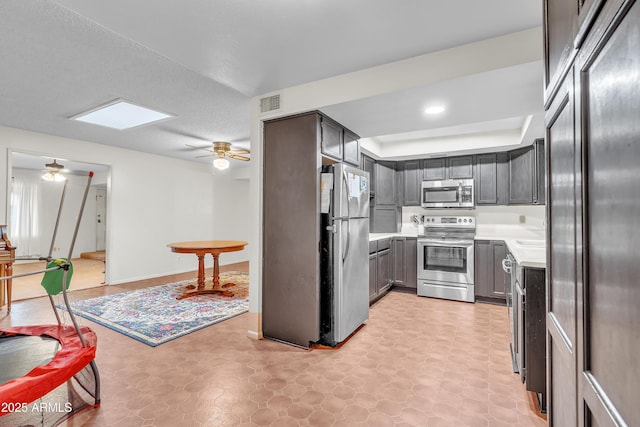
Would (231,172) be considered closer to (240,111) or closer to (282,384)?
(240,111)

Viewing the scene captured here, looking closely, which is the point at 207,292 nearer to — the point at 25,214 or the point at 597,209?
the point at 597,209

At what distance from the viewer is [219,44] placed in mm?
2207

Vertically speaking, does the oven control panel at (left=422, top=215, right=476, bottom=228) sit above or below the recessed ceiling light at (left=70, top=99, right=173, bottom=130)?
below

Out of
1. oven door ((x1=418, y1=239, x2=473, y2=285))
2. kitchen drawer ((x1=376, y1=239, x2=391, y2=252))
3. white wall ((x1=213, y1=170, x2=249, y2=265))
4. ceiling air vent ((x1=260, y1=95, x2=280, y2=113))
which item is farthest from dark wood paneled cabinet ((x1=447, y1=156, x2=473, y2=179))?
white wall ((x1=213, y1=170, x2=249, y2=265))

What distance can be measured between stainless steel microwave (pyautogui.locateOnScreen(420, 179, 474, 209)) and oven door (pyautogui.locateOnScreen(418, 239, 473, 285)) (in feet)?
2.11

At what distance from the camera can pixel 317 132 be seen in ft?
9.49

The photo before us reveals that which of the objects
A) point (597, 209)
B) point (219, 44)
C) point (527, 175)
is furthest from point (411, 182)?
point (597, 209)

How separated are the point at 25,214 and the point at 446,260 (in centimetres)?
963

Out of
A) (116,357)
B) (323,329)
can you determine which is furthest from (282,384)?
(116,357)

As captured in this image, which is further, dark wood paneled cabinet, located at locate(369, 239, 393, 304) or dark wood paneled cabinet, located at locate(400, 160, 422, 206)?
dark wood paneled cabinet, located at locate(400, 160, 422, 206)

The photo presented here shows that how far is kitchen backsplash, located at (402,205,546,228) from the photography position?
15.1ft

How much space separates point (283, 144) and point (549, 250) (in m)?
2.36

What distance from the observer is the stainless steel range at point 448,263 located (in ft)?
14.5

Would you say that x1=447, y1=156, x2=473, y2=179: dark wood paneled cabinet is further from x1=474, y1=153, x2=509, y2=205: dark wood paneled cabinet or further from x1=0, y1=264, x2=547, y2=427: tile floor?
x1=0, y1=264, x2=547, y2=427: tile floor
